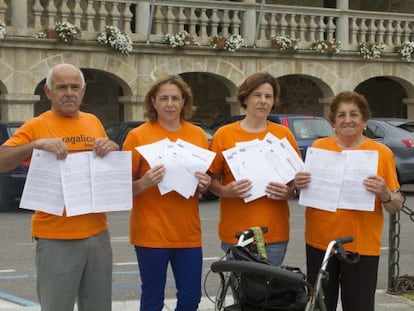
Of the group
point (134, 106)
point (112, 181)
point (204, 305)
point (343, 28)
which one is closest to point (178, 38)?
point (134, 106)

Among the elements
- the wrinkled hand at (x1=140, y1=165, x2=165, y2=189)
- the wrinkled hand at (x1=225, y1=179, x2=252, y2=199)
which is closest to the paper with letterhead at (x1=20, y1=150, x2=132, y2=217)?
the wrinkled hand at (x1=140, y1=165, x2=165, y2=189)

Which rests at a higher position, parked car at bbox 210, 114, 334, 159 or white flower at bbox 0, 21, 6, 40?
white flower at bbox 0, 21, 6, 40

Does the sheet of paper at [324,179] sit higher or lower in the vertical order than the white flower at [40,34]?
lower

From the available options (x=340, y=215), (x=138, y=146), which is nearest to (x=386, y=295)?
(x=340, y=215)

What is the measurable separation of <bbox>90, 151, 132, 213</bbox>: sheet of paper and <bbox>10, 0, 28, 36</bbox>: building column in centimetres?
1362

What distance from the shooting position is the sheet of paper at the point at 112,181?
440 cm

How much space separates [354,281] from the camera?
4625 mm

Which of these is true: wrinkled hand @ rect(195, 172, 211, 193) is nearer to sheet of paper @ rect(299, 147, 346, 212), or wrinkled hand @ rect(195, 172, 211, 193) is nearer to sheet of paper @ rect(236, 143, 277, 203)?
sheet of paper @ rect(236, 143, 277, 203)

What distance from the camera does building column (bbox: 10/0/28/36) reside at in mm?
17375

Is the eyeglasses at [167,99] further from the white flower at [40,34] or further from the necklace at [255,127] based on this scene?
the white flower at [40,34]

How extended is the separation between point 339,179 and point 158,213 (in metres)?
1.08

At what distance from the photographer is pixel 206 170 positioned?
4.75 meters

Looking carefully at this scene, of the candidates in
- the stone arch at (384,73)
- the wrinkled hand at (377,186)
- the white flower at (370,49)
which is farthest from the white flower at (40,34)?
the wrinkled hand at (377,186)

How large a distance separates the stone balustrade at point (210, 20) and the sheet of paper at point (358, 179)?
45.5ft
